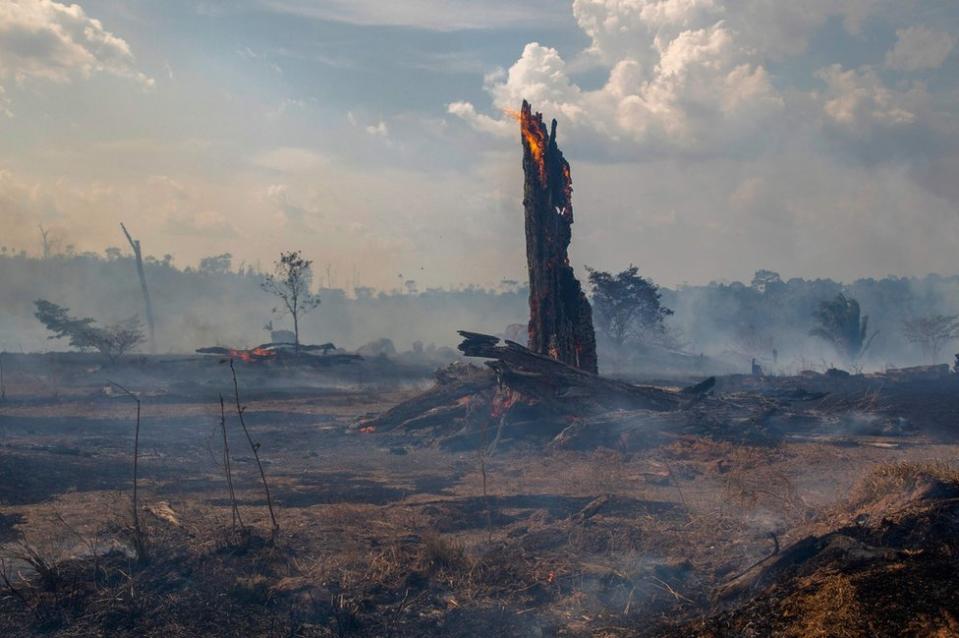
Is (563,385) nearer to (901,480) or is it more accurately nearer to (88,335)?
(901,480)

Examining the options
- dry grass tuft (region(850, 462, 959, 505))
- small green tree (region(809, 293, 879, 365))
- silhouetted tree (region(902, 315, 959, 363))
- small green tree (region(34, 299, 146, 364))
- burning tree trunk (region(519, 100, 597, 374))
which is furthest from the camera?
silhouetted tree (region(902, 315, 959, 363))

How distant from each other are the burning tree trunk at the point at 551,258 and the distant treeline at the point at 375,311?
3199 centimetres

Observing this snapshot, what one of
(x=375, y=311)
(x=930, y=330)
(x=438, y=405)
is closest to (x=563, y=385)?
(x=438, y=405)

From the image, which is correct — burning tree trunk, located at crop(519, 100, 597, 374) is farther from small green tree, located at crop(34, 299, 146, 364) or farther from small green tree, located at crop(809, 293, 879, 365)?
small green tree, located at crop(809, 293, 879, 365)

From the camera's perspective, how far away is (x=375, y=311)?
105 m

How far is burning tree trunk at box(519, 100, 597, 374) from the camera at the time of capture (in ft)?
71.1

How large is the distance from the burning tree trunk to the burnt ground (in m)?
4.87

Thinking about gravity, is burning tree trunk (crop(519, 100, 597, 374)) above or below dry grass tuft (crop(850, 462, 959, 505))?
above

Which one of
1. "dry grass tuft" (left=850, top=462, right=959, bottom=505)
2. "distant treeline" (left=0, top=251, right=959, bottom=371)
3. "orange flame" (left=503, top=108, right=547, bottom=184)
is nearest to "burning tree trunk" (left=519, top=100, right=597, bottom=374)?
"orange flame" (left=503, top=108, right=547, bottom=184)

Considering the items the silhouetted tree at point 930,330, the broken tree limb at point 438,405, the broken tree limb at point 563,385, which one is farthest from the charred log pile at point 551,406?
the silhouetted tree at point 930,330

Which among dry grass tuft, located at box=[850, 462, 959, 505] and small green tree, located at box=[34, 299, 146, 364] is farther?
small green tree, located at box=[34, 299, 146, 364]

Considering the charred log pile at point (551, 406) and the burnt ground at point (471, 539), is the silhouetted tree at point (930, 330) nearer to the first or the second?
the burnt ground at point (471, 539)

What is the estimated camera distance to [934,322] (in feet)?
169

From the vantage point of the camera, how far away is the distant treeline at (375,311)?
2530 inches
